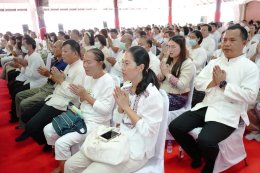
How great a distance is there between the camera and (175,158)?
2508mm

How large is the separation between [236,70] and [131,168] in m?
1.24

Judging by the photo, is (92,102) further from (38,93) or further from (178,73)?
(38,93)

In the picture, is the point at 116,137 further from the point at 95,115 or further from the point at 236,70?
the point at 236,70

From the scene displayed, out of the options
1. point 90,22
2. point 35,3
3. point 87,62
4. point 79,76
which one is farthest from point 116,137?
point 90,22

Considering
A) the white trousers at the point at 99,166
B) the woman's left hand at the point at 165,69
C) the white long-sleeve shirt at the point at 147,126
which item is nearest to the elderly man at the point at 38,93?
the woman's left hand at the point at 165,69

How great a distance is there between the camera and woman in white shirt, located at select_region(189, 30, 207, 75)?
3.68 m

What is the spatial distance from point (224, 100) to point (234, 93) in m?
0.17

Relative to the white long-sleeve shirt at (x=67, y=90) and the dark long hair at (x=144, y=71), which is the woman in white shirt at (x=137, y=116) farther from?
the white long-sleeve shirt at (x=67, y=90)

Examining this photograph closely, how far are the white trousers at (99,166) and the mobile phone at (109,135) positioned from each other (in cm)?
17

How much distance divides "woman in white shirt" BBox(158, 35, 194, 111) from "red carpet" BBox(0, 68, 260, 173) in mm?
601

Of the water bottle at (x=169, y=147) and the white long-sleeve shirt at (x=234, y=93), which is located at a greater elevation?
the white long-sleeve shirt at (x=234, y=93)

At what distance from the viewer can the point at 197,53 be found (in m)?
3.72

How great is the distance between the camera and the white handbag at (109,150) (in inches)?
57.2

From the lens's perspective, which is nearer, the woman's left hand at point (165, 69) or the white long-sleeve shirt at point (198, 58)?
the woman's left hand at point (165, 69)
